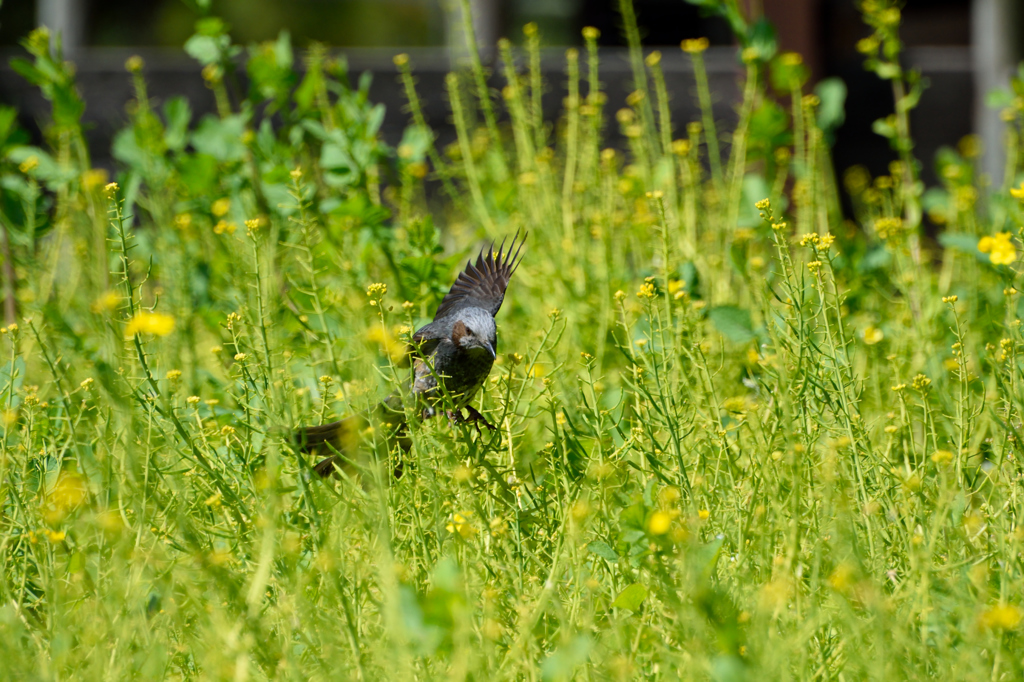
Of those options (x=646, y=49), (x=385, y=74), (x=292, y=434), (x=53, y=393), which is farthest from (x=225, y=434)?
(x=646, y=49)

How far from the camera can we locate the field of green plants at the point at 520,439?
1.38 metres

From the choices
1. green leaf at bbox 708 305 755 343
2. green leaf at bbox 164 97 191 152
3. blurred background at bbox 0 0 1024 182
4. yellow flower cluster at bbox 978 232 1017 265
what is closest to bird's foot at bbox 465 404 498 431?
green leaf at bbox 708 305 755 343

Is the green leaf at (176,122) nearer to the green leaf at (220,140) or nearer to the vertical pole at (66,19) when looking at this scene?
the green leaf at (220,140)

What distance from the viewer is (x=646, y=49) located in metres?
5.72

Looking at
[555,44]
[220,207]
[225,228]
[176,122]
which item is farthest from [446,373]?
[555,44]

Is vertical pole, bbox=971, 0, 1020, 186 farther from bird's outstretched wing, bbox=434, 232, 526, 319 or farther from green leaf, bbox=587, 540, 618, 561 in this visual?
green leaf, bbox=587, 540, 618, 561

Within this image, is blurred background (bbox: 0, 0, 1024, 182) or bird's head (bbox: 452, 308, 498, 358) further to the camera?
blurred background (bbox: 0, 0, 1024, 182)

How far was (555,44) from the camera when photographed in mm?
5820

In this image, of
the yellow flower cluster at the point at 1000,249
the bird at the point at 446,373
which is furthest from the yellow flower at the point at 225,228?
the yellow flower cluster at the point at 1000,249

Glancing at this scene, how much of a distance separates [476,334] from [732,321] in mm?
829

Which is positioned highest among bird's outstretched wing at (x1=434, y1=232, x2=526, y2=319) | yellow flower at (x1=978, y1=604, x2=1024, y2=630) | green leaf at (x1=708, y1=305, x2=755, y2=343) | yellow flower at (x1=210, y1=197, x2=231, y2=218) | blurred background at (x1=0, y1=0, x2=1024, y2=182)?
blurred background at (x1=0, y1=0, x2=1024, y2=182)

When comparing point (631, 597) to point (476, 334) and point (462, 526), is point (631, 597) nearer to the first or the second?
point (462, 526)

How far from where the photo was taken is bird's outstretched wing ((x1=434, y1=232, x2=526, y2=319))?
97.3 inches

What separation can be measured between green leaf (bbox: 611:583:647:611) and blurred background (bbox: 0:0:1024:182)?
14.2ft
